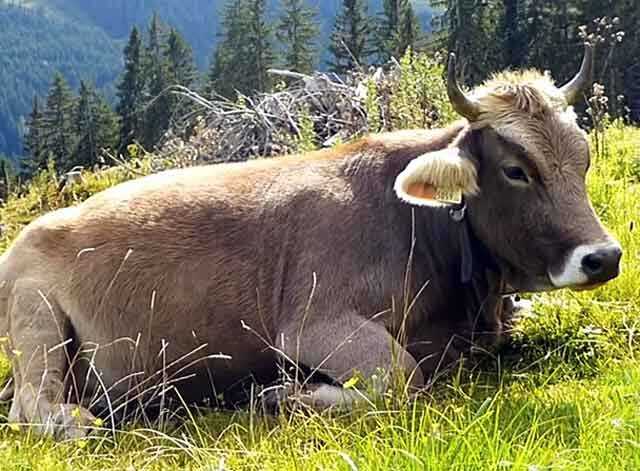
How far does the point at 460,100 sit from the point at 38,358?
10.0 ft

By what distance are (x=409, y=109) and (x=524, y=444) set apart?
6.66 metres

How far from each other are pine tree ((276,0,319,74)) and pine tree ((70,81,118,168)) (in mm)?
13638

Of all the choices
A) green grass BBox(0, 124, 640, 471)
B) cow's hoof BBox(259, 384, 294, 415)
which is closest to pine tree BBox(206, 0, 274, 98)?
green grass BBox(0, 124, 640, 471)

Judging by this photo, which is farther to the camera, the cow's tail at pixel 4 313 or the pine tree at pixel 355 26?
the pine tree at pixel 355 26

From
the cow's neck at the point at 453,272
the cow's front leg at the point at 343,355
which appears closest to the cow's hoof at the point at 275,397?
the cow's front leg at the point at 343,355

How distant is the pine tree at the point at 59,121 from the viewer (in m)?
67.4

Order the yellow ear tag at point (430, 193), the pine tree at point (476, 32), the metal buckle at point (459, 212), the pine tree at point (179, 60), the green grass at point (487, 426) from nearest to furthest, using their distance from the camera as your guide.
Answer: the green grass at point (487, 426) → the yellow ear tag at point (430, 193) → the metal buckle at point (459, 212) → the pine tree at point (476, 32) → the pine tree at point (179, 60)

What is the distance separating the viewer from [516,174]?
550 centimetres

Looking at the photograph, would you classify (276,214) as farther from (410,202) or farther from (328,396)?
(328,396)

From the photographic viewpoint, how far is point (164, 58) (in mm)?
76125

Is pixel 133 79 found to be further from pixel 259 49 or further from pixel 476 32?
pixel 476 32

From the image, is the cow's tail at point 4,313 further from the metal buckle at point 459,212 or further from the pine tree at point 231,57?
the pine tree at point 231,57

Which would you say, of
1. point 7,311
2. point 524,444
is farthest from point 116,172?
point 524,444

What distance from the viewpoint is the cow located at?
5516 millimetres
